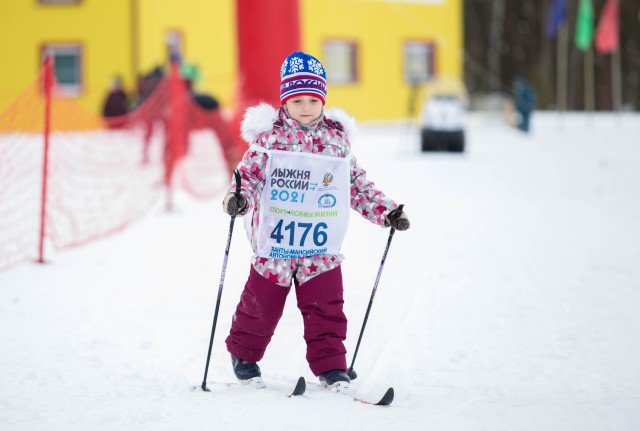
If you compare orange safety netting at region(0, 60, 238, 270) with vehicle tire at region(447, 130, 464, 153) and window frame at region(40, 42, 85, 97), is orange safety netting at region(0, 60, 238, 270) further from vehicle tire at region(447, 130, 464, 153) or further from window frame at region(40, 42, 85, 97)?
Answer: window frame at region(40, 42, 85, 97)

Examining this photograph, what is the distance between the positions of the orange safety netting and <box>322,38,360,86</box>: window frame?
11102mm

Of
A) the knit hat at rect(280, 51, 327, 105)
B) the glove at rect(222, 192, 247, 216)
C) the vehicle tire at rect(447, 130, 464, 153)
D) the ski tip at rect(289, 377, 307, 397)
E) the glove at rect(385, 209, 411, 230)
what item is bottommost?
the ski tip at rect(289, 377, 307, 397)

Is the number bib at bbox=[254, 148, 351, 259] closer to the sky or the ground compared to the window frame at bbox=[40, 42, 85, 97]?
closer to the ground

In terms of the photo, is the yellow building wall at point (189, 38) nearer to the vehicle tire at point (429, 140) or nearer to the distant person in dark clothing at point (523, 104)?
the distant person in dark clothing at point (523, 104)

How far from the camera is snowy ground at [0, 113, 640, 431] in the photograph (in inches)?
159

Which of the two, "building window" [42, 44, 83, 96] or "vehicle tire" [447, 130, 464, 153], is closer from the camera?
"vehicle tire" [447, 130, 464, 153]

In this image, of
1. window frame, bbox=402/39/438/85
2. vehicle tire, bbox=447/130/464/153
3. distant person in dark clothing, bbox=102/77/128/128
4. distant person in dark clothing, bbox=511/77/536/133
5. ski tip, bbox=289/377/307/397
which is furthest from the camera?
window frame, bbox=402/39/438/85

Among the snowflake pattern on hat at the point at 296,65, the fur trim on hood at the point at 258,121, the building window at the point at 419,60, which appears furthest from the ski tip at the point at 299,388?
the building window at the point at 419,60

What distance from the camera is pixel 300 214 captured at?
4273mm

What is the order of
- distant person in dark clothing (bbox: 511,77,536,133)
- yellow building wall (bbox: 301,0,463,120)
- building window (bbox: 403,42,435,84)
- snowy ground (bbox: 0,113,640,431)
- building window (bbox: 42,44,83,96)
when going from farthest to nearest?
1. building window (bbox: 403,42,435,84)
2. yellow building wall (bbox: 301,0,463,120)
3. building window (bbox: 42,44,83,96)
4. distant person in dark clothing (bbox: 511,77,536,133)
5. snowy ground (bbox: 0,113,640,431)

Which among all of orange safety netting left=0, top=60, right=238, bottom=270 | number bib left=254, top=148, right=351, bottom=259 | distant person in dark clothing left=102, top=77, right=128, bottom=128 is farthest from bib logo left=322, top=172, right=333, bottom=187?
distant person in dark clothing left=102, top=77, right=128, bottom=128

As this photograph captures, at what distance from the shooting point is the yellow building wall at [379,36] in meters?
27.2

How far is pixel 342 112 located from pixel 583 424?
71.5 inches

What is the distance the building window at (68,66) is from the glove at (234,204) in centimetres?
2285
